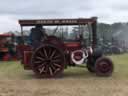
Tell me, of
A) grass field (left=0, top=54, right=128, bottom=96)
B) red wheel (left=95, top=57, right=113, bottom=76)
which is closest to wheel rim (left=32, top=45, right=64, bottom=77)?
grass field (left=0, top=54, right=128, bottom=96)

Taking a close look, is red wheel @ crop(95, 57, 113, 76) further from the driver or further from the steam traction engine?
the driver

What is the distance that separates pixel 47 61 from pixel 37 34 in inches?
44.3

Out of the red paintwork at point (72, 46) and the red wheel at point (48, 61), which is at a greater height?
the red paintwork at point (72, 46)

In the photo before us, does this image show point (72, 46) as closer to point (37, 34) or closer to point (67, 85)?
point (37, 34)

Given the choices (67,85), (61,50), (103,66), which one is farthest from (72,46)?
(67,85)

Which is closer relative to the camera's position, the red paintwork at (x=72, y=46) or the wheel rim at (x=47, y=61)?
the wheel rim at (x=47, y=61)

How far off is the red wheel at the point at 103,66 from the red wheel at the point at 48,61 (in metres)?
1.28

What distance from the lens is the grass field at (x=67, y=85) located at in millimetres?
11578

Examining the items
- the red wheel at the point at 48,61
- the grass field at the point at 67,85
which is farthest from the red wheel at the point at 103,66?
the red wheel at the point at 48,61

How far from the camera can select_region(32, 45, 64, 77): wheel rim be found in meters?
15.4

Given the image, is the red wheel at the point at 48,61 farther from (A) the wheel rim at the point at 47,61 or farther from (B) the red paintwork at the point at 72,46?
(B) the red paintwork at the point at 72,46

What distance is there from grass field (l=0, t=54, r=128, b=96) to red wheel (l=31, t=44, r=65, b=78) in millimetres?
373

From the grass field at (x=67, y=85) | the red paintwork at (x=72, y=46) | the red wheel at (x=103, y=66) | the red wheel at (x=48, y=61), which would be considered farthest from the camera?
the red paintwork at (x=72, y=46)

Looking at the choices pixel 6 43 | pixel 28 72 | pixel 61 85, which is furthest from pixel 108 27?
pixel 61 85
